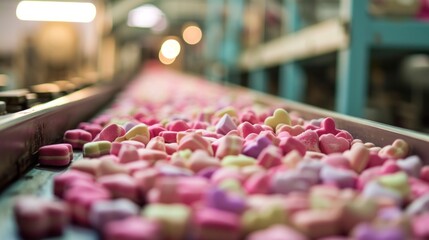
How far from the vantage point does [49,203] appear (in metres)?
0.70

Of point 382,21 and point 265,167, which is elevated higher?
point 382,21

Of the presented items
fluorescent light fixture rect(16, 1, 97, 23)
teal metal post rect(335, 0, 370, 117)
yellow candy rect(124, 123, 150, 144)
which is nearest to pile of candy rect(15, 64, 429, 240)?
yellow candy rect(124, 123, 150, 144)

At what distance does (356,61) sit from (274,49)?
93.5 inches

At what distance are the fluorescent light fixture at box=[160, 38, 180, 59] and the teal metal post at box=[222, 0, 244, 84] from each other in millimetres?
9261

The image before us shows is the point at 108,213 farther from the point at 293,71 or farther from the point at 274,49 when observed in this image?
the point at 274,49

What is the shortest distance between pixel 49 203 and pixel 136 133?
0.59m

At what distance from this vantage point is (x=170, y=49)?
18031 millimetres

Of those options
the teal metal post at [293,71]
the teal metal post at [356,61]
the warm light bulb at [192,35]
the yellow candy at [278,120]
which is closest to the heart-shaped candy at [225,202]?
the yellow candy at [278,120]

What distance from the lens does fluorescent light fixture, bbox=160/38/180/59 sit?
17.7 m

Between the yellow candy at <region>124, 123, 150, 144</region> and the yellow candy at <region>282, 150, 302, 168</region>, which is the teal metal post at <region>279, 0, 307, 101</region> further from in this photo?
the yellow candy at <region>282, 150, 302, 168</region>

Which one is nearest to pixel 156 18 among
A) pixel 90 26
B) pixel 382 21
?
pixel 90 26

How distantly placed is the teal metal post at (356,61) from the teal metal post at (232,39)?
489 centimetres

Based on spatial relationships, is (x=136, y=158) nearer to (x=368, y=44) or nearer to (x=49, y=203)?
(x=49, y=203)

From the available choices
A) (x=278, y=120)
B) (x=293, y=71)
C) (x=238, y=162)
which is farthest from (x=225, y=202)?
(x=293, y=71)
